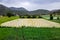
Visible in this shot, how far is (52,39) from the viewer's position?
10812 mm

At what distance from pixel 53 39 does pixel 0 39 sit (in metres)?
3.86

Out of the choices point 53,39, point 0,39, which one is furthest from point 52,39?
point 0,39

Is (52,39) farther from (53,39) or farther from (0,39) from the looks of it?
(0,39)

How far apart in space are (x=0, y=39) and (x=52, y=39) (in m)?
3.79

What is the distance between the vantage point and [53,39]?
425 inches

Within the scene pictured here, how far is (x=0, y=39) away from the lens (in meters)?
10.5

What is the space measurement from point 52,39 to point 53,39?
0.24 ft
